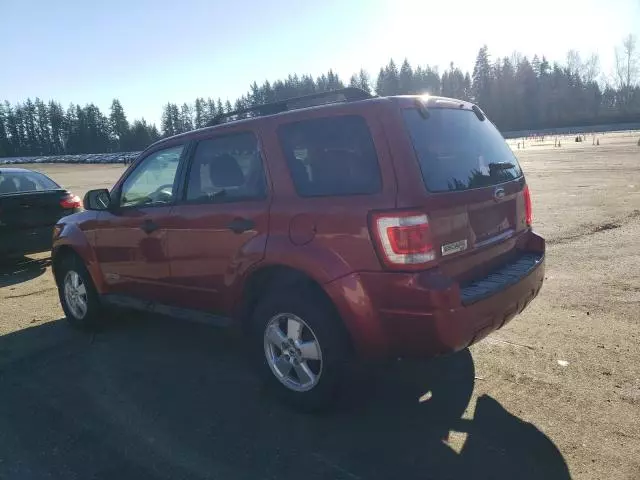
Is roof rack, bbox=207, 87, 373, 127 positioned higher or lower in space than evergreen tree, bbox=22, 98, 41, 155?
lower

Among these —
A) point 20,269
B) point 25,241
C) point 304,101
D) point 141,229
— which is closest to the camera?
point 304,101

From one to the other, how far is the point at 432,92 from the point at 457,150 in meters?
115

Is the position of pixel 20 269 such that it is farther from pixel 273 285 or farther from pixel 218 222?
pixel 273 285

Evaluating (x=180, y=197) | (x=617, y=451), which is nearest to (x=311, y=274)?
(x=180, y=197)

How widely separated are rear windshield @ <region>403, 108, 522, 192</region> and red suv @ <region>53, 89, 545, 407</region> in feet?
0.04

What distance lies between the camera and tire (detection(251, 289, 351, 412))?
3100mm

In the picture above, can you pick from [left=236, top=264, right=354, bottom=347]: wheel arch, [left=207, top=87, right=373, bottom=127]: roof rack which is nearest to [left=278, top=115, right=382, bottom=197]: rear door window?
[left=207, top=87, right=373, bottom=127]: roof rack

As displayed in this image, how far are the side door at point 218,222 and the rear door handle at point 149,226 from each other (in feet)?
0.64

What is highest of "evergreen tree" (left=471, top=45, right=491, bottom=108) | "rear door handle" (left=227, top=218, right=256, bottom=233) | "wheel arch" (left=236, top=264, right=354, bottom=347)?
"evergreen tree" (left=471, top=45, right=491, bottom=108)

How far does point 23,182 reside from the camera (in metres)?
8.86

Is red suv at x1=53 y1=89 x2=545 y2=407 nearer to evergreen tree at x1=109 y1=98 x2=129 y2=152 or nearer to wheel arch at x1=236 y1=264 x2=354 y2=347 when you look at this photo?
wheel arch at x1=236 y1=264 x2=354 y2=347

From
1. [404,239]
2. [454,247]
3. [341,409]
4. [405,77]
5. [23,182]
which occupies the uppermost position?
[405,77]

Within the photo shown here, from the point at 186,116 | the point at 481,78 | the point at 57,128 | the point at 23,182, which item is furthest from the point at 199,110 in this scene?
the point at 23,182

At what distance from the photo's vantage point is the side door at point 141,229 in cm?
420
